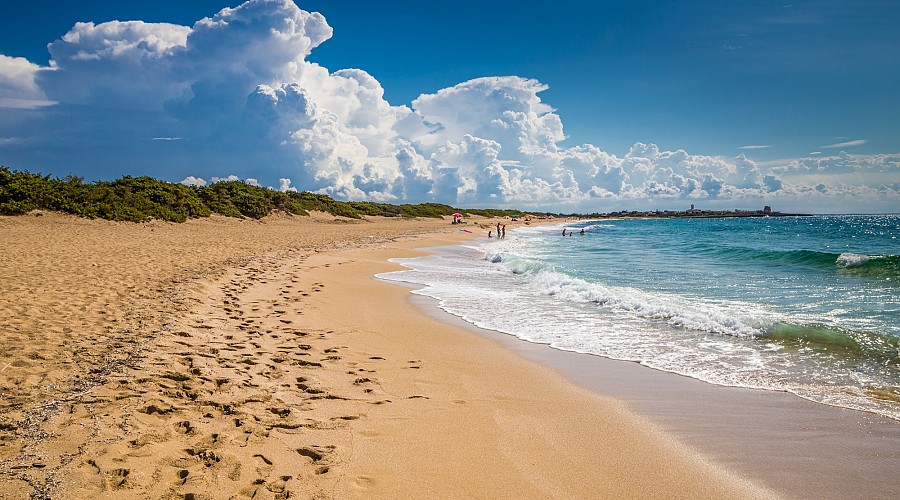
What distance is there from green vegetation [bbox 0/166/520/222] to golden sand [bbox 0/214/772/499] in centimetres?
2134

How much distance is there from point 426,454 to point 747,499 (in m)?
2.52

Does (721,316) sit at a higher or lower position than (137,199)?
lower

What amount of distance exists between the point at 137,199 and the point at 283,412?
31.6m

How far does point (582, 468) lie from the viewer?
369 centimetres

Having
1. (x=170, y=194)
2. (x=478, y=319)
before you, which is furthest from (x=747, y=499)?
(x=170, y=194)

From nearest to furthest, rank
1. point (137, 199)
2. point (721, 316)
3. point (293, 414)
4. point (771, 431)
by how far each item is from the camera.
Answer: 1. point (293, 414)
2. point (771, 431)
3. point (721, 316)
4. point (137, 199)

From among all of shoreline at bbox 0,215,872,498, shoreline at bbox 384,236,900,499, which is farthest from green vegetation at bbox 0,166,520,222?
shoreline at bbox 384,236,900,499

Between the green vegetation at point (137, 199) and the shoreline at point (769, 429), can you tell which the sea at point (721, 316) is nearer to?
the shoreline at point (769, 429)

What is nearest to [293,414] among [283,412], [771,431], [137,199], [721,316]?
[283,412]

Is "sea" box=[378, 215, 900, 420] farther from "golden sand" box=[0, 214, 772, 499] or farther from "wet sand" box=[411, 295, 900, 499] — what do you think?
"golden sand" box=[0, 214, 772, 499]

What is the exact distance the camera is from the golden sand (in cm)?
318

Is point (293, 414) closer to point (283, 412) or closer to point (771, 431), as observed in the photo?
point (283, 412)

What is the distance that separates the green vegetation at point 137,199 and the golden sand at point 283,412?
21339mm

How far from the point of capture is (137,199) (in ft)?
95.1
